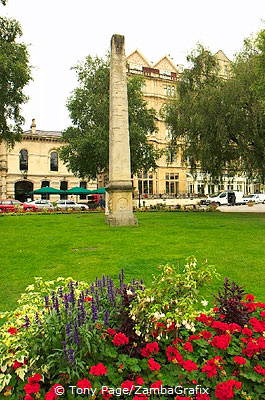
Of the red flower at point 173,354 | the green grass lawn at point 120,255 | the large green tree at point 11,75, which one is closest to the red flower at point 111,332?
the red flower at point 173,354

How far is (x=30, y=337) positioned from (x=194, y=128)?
22.6 m

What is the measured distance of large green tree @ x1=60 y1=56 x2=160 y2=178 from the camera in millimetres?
33938

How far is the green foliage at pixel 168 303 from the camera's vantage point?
10.4 ft

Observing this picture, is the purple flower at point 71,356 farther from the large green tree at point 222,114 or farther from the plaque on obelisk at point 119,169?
the large green tree at point 222,114

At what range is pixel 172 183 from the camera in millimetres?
64250

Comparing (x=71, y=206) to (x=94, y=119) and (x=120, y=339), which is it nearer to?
(x=94, y=119)

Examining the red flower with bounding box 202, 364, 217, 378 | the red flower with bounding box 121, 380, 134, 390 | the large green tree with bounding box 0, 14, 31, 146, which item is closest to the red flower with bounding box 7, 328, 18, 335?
the red flower with bounding box 121, 380, 134, 390

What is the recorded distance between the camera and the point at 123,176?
1648 cm

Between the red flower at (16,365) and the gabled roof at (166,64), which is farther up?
the gabled roof at (166,64)

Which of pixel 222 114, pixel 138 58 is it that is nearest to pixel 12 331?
pixel 222 114

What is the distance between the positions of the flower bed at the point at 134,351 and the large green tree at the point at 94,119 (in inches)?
1190

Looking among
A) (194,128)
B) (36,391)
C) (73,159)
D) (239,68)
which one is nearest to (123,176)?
(194,128)

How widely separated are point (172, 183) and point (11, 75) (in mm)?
43015

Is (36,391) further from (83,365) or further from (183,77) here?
(183,77)
